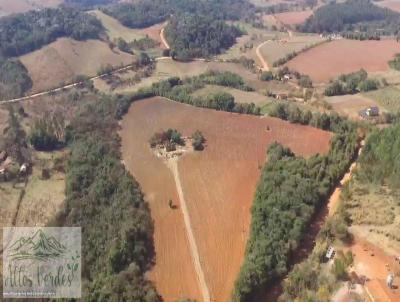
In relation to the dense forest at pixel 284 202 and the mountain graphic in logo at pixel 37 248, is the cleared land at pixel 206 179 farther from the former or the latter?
the mountain graphic in logo at pixel 37 248

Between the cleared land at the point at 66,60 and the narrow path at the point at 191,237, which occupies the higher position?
the narrow path at the point at 191,237

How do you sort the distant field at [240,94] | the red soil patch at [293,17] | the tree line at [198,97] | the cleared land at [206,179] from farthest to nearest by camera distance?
the red soil patch at [293,17]
the distant field at [240,94]
the tree line at [198,97]
the cleared land at [206,179]

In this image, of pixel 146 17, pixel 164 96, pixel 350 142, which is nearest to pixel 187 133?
pixel 164 96

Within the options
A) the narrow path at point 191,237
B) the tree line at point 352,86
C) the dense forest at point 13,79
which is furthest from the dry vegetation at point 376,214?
the dense forest at point 13,79

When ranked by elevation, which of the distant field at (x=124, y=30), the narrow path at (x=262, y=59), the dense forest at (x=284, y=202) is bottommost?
the distant field at (x=124, y=30)

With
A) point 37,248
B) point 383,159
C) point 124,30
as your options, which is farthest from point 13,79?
point 383,159

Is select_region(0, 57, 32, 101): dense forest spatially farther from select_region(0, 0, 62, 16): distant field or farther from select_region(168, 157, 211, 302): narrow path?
select_region(0, 0, 62, 16): distant field
